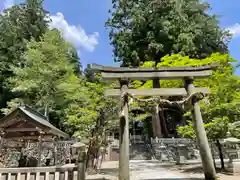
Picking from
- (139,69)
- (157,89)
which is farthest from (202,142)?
(139,69)

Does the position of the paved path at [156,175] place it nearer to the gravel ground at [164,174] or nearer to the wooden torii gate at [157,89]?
the gravel ground at [164,174]

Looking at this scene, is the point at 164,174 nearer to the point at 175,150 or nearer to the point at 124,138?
the point at 124,138

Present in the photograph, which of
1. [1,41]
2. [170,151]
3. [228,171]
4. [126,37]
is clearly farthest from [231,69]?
[1,41]

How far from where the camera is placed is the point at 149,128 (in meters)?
28.1

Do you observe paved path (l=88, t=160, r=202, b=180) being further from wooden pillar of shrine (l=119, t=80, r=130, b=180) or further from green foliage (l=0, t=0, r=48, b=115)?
green foliage (l=0, t=0, r=48, b=115)

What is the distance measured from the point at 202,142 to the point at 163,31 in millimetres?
16750

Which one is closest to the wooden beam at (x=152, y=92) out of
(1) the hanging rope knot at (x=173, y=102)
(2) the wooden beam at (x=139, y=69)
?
(1) the hanging rope knot at (x=173, y=102)

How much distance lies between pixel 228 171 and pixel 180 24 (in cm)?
1639

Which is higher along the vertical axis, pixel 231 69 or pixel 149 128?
pixel 231 69

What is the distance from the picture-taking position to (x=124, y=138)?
18.7ft

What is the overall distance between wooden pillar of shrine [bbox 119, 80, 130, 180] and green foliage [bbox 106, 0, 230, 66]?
15.0m

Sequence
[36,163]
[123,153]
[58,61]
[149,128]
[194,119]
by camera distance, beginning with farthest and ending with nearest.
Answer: [149,128], [58,61], [36,163], [194,119], [123,153]

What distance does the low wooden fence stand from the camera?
4219 mm

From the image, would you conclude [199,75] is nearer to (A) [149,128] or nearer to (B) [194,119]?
(B) [194,119]
